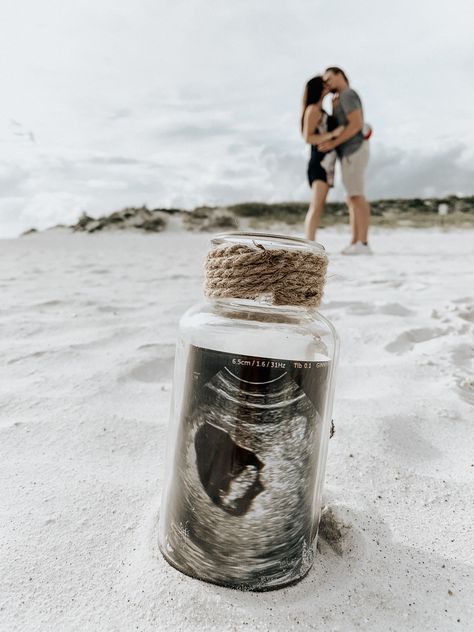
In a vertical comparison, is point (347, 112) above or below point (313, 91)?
below

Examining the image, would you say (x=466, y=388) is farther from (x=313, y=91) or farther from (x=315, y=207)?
(x=313, y=91)

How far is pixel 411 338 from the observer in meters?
2.24

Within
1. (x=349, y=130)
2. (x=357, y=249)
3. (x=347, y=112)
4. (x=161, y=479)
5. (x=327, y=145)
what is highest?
(x=347, y=112)

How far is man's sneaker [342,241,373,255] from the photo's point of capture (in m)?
5.23

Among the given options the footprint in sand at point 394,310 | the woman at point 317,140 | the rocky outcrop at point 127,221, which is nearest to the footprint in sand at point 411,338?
the footprint in sand at point 394,310

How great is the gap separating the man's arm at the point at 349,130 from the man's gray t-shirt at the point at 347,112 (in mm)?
45

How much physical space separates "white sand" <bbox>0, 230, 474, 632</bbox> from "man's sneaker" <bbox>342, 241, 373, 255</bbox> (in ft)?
8.36

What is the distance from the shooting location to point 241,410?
0.94 m

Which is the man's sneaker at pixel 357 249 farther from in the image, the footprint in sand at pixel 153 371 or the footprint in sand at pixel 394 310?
the footprint in sand at pixel 153 371

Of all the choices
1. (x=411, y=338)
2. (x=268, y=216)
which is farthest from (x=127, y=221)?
(x=411, y=338)

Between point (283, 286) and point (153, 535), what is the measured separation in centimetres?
55

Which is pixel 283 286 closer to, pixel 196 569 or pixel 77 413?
pixel 196 569

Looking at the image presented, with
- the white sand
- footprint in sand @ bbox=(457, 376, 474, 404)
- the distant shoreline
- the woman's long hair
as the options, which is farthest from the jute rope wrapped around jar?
the distant shoreline

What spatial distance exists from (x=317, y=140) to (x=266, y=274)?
422 centimetres
